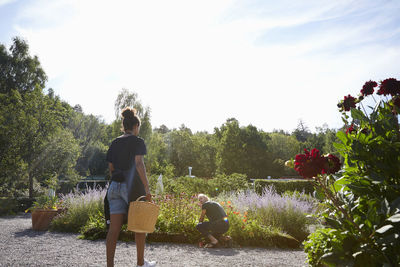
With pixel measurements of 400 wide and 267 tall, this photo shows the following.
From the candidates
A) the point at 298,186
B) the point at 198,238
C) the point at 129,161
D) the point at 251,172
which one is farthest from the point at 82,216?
the point at 251,172

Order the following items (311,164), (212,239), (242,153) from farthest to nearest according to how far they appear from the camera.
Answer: (242,153) < (212,239) < (311,164)

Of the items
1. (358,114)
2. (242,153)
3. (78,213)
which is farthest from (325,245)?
(242,153)

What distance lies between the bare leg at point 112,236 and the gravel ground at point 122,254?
852mm

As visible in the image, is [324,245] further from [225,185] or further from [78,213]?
[225,185]

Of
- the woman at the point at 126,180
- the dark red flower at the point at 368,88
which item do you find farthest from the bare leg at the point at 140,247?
the dark red flower at the point at 368,88

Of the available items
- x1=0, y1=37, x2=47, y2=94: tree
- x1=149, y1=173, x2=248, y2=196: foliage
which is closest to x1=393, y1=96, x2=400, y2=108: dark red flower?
x1=149, y1=173, x2=248, y2=196: foliage

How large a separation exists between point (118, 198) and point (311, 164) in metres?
2.12

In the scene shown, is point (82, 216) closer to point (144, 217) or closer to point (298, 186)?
point (144, 217)

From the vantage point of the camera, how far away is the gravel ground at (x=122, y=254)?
3.94 m

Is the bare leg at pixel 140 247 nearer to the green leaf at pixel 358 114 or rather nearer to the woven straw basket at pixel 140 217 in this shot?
the woven straw basket at pixel 140 217

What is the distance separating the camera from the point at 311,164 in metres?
1.90

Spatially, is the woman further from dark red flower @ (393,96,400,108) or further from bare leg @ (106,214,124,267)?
dark red flower @ (393,96,400,108)

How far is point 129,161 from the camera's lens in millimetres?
3305

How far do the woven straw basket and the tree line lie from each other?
934cm
